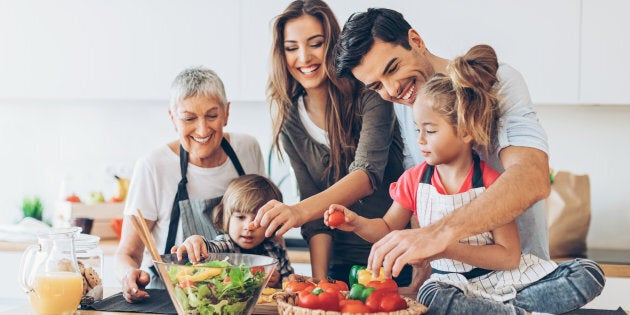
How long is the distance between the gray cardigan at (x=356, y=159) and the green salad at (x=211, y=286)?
28.8 inches

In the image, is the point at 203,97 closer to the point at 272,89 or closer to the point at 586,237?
the point at 272,89

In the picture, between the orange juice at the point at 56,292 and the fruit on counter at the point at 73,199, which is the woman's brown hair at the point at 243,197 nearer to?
the orange juice at the point at 56,292

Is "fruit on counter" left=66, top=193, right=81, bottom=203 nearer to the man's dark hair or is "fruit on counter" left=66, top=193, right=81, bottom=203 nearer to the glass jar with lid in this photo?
the glass jar with lid

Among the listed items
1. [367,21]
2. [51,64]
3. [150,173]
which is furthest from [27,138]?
[367,21]

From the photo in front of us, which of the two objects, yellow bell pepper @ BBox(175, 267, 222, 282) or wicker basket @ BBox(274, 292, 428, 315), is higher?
yellow bell pepper @ BBox(175, 267, 222, 282)

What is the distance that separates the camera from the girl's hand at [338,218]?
6.30 feet

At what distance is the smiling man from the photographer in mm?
1746

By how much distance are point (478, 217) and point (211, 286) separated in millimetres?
576

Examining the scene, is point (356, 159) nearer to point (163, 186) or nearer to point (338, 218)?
point (338, 218)

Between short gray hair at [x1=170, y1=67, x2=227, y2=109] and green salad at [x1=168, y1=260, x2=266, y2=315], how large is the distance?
2.59ft

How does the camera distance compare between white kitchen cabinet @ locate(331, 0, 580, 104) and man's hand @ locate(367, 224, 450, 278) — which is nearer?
man's hand @ locate(367, 224, 450, 278)

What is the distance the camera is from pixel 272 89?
8.18ft

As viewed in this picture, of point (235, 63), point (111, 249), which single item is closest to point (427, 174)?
point (235, 63)

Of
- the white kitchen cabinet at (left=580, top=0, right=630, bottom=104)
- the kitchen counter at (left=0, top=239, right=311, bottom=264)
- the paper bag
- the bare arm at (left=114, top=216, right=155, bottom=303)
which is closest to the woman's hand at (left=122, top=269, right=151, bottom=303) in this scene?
the bare arm at (left=114, top=216, right=155, bottom=303)
